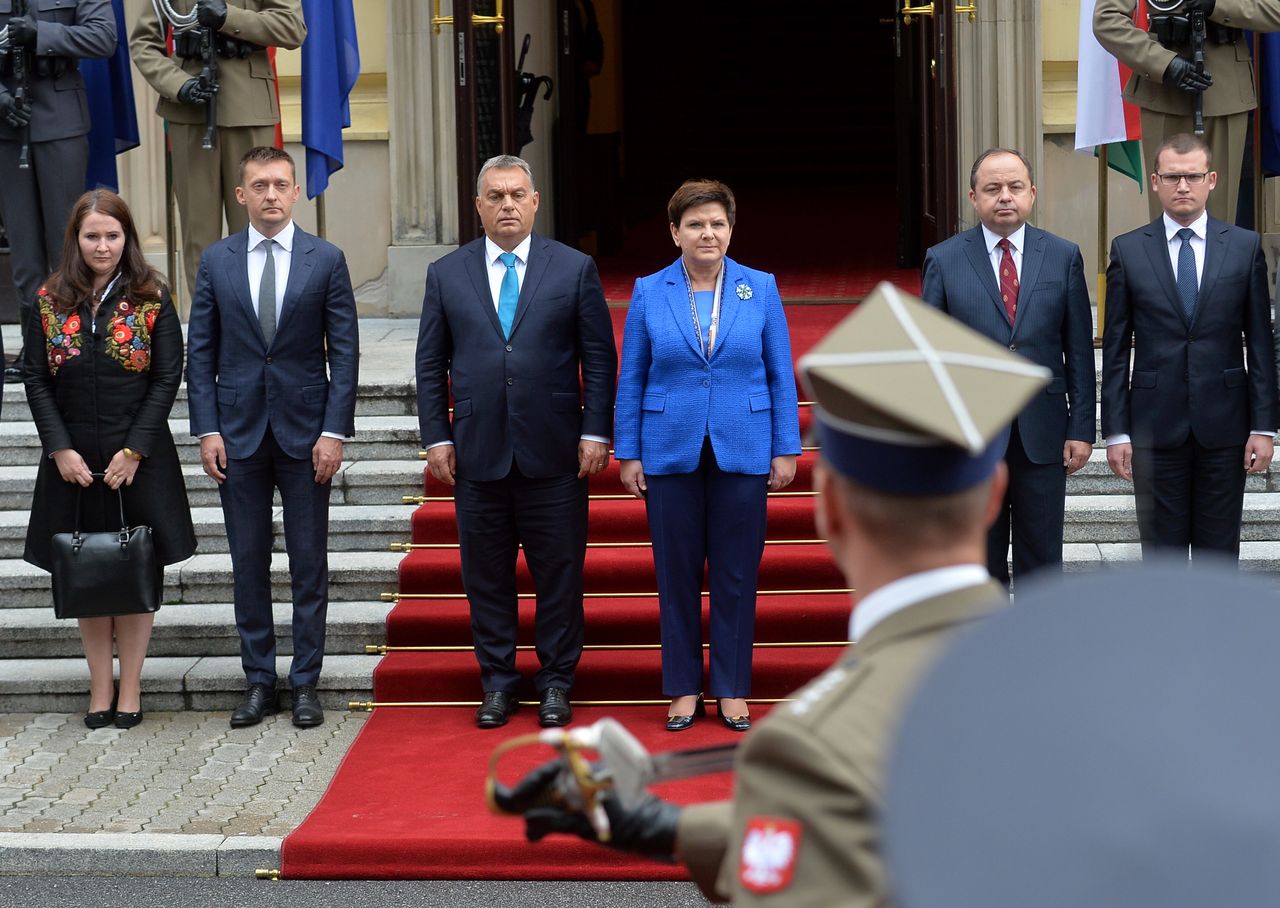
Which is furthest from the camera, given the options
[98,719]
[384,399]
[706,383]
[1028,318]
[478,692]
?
[384,399]

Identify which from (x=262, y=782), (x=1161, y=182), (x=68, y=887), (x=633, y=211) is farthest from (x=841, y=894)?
(x=633, y=211)

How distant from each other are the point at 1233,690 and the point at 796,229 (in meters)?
13.2

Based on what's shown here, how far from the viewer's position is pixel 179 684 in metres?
6.67

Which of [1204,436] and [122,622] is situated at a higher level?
[1204,436]

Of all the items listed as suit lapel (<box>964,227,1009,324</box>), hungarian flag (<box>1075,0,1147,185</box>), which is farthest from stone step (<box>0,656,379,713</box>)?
hungarian flag (<box>1075,0,1147,185</box>)

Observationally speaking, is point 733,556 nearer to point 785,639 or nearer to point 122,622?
point 785,639

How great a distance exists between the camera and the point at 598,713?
6.50 meters

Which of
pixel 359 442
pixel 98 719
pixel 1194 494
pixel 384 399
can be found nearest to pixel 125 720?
pixel 98 719

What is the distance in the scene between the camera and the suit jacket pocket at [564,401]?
632 centimetres

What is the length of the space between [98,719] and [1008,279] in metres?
3.48

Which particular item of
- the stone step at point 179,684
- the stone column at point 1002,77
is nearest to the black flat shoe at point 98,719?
the stone step at point 179,684

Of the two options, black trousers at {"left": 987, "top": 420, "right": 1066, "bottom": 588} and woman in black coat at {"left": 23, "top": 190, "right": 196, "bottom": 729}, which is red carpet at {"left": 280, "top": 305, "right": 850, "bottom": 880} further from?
woman in black coat at {"left": 23, "top": 190, "right": 196, "bottom": 729}

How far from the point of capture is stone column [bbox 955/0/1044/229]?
1003 centimetres

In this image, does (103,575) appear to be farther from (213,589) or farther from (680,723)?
(680,723)
